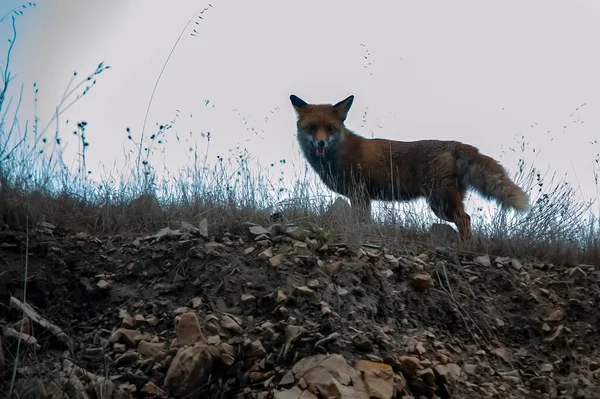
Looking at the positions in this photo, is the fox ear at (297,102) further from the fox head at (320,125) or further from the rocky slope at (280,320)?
the rocky slope at (280,320)

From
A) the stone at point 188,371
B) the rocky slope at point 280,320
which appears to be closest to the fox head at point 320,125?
the rocky slope at point 280,320

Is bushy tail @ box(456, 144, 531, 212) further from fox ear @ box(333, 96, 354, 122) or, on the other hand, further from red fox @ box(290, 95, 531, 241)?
fox ear @ box(333, 96, 354, 122)

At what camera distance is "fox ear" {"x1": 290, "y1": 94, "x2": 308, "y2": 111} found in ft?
30.4

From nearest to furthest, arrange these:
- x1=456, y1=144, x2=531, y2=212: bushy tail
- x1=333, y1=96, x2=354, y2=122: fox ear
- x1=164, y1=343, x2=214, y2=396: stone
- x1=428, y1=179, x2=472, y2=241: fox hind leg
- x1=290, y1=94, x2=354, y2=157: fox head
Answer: x1=164, y1=343, x2=214, y2=396: stone
x1=456, y1=144, x2=531, y2=212: bushy tail
x1=428, y1=179, x2=472, y2=241: fox hind leg
x1=290, y1=94, x2=354, y2=157: fox head
x1=333, y1=96, x2=354, y2=122: fox ear

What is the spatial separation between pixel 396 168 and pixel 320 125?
1.36 metres

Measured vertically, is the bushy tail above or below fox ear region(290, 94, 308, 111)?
below

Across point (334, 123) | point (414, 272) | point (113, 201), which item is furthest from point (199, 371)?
point (334, 123)

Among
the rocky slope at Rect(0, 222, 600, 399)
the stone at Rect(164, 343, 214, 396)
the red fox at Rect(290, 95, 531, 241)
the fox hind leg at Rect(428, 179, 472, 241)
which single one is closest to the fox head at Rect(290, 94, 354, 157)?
the red fox at Rect(290, 95, 531, 241)

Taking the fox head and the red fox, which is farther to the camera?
the fox head

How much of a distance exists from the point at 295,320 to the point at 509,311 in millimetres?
1865

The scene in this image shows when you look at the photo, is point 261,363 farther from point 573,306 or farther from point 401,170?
point 401,170

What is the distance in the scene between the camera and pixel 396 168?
314 inches

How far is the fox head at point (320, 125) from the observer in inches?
339

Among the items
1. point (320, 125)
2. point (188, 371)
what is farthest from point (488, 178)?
point (188, 371)
